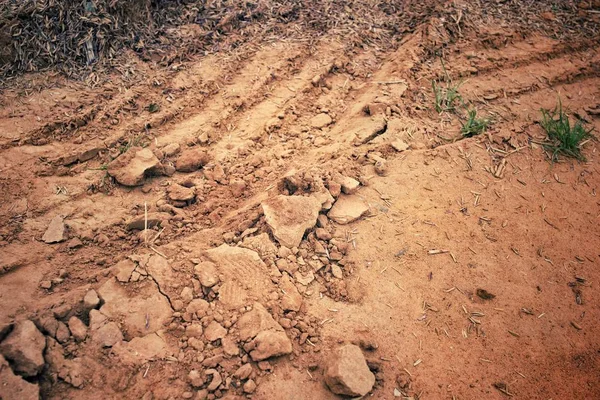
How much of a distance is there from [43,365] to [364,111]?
9.12ft

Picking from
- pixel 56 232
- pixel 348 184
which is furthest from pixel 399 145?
pixel 56 232

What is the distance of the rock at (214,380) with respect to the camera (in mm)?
1739

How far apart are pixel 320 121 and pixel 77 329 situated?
2335 mm

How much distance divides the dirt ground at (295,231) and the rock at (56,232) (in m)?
0.01

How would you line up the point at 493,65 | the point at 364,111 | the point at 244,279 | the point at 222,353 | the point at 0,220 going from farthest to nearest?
1. the point at 493,65
2. the point at 364,111
3. the point at 0,220
4. the point at 244,279
5. the point at 222,353

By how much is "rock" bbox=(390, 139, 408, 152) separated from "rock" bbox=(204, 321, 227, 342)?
182 cm

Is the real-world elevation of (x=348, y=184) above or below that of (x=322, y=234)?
above

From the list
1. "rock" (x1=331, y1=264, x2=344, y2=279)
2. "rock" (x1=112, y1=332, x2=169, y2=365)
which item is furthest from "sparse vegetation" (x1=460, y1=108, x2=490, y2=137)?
"rock" (x1=112, y1=332, x2=169, y2=365)

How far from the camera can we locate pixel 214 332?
190 cm

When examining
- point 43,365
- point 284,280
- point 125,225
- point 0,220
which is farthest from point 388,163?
point 0,220

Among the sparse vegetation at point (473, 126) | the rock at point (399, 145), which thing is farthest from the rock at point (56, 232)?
the sparse vegetation at point (473, 126)

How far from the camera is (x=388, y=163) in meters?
2.79

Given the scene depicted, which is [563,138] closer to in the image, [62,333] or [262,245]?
[262,245]

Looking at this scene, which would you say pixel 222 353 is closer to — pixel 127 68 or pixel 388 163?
pixel 388 163
